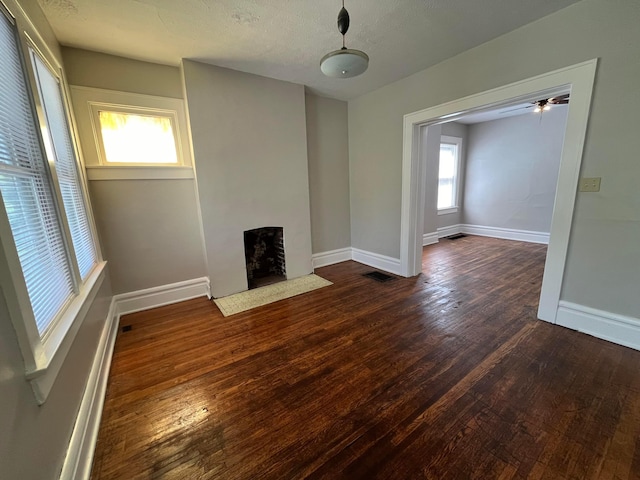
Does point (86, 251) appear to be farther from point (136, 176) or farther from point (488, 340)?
point (488, 340)

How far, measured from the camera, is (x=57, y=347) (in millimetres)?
1157

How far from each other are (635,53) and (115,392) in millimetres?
4346

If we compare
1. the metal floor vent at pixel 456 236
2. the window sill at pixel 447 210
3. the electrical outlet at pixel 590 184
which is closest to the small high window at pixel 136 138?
the electrical outlet at pixel 590 184

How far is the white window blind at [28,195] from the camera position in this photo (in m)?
1.15

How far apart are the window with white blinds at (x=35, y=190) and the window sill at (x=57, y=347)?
0.11 feet

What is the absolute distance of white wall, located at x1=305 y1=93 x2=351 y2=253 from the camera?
3.90 m

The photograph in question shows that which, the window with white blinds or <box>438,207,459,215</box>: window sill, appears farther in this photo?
<box>438,207,459,215</box>: window sill

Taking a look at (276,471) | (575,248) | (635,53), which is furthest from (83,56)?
(575,248)

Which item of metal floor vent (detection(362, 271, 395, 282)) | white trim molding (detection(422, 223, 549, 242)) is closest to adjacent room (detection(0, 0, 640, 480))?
metal floor vent (detection(362, 271, 395, 282))

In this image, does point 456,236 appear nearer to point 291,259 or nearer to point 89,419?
point 291,259

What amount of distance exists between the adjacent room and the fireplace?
0.13ft

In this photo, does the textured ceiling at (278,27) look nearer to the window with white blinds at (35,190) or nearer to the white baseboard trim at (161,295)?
the window with white blinds at (35,190)

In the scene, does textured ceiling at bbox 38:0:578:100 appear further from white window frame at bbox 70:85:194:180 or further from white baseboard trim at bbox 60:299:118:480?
white baseboard trim at bbox 60:299:118:480

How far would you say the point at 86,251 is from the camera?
216cm
